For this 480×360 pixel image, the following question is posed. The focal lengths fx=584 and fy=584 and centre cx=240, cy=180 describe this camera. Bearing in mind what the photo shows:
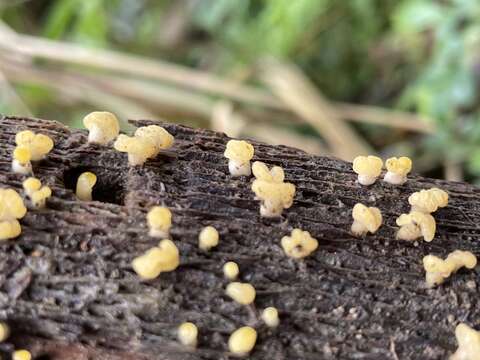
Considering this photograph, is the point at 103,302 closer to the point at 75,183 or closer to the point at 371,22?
the point at 75,183

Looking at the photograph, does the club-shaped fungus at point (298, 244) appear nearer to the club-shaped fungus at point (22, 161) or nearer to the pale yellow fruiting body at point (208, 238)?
the pale yellow fruiting body at point (208, 238)

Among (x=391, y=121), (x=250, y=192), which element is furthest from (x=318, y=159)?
(x=391, y=121)

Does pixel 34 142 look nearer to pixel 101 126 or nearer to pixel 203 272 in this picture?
pixel 101 126

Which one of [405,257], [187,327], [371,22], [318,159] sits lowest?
[187,327]

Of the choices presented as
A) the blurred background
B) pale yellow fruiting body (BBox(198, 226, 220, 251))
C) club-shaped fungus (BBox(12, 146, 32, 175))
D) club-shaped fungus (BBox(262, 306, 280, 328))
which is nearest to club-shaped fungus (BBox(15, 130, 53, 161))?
club-shaped fungus (BBox(12, 146, 32, 175))

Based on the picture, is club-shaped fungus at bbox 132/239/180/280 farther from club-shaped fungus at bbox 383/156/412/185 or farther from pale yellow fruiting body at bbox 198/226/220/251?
club-shaped fungus at bbox 383/156/412/185

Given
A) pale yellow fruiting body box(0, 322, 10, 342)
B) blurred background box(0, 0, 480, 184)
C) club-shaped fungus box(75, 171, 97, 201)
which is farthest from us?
blurred background box(0, 0, 480, 184)

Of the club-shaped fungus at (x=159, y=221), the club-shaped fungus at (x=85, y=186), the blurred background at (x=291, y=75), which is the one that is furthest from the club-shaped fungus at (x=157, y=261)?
the blurred background at (x=291, y=75)
